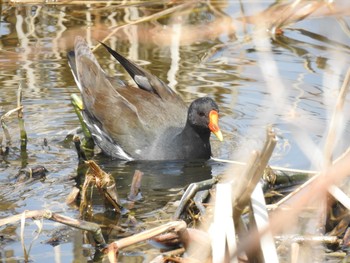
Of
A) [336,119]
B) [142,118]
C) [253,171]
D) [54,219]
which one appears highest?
[336,119]

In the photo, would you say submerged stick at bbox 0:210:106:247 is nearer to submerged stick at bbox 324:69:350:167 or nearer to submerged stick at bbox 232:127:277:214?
submerged stick at bbox 232:127:277:214

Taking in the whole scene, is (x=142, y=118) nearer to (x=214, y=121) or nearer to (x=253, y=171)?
(x=214, y=121)

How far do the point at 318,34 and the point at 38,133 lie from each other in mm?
3021

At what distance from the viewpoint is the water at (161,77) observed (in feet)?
16.0

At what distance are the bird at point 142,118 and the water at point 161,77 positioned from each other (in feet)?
0.37

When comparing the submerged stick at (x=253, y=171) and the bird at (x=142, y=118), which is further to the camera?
the bird at (x=142, y=118)

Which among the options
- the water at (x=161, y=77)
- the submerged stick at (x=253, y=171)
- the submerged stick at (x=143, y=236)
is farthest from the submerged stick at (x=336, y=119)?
the submerged stick at (x=143, y=236)

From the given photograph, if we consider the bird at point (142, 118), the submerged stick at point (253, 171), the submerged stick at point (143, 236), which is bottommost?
the bird at point (142, 118)

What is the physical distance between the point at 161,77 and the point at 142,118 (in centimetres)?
98

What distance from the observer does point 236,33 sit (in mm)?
7859

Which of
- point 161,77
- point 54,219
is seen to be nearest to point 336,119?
point 54,219

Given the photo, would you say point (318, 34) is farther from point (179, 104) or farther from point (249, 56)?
point (179, 104)

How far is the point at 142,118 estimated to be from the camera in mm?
6008

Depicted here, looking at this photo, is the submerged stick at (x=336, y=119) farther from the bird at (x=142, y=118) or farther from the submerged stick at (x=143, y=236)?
the bird at (x=142, y=118)
